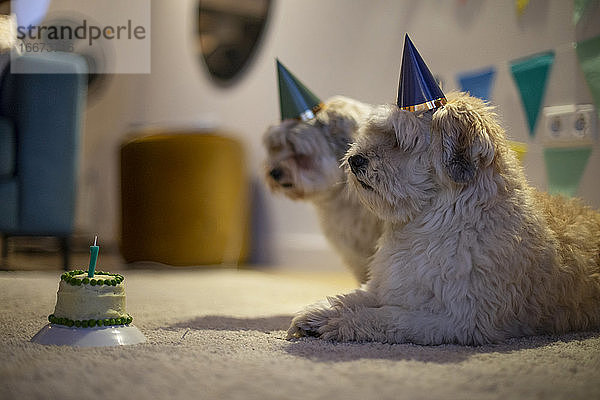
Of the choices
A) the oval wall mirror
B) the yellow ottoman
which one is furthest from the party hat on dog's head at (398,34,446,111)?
the oval wall mirror

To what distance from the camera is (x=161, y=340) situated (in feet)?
5.65

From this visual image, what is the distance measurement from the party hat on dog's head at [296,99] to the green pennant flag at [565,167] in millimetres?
966

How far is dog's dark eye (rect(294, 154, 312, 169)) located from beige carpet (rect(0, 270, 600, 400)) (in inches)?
26.4

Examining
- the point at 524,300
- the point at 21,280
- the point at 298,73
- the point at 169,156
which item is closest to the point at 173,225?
the point at 169,156

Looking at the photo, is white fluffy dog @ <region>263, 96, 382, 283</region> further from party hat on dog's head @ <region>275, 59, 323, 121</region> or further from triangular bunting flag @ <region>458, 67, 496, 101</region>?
triangular bunting flag @ <region>458, 67, 496, 101</region>

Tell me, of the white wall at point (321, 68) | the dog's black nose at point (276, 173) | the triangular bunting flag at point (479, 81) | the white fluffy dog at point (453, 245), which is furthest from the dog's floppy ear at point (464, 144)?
the triangular bunting flag at point (479, 81)

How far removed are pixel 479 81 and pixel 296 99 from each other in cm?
92

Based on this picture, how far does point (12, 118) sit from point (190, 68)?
7.83 feet

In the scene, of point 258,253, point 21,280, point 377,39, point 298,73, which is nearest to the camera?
point 21,280

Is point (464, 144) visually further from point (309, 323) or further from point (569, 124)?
point (569, 124)

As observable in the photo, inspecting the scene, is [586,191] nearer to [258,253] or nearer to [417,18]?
[417,18]

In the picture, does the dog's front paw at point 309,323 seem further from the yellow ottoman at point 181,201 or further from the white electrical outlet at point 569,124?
the yellow ottoman at point 181,201

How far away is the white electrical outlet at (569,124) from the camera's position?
7.80ft

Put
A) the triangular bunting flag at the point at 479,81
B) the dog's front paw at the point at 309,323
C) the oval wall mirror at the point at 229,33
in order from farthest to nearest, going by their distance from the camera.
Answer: the oval wall mirror at the point at 229,33 < the triangular bunting flag at the point at 479,81 < the dog's front paw at the point at 309,323
